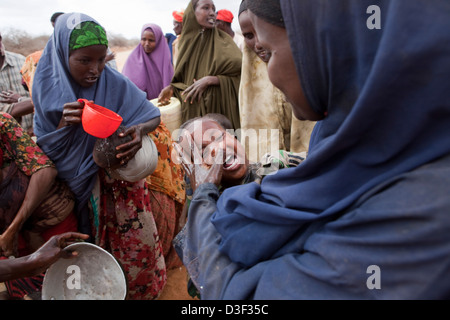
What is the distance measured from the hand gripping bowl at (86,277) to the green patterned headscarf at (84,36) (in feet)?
4.25

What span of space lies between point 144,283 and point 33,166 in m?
1.51

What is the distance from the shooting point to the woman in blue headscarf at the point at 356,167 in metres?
0.77

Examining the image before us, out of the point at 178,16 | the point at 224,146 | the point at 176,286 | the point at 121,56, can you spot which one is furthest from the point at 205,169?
the point at 121,56

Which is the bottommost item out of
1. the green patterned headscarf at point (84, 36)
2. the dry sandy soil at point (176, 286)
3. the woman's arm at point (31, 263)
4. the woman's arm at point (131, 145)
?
the dry sandy soil at point (176, 286)

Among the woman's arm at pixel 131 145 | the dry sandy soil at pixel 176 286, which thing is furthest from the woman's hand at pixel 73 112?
the dry sandy soil at pixel 176 286

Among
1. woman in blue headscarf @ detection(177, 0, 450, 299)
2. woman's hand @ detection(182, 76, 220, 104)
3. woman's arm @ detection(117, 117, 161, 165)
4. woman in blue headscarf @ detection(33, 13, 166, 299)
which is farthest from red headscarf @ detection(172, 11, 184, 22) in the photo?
woman in blue headscarf @ detection(177, 0, 450, 299)

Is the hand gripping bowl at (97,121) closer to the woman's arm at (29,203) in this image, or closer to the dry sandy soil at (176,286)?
the woman's arm at (29,203)

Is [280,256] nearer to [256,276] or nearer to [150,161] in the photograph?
[256,276]

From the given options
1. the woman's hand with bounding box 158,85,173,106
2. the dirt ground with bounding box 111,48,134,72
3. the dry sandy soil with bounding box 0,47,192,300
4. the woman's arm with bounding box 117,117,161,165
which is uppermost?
the dirt ground with bounding box 111,48,134,72

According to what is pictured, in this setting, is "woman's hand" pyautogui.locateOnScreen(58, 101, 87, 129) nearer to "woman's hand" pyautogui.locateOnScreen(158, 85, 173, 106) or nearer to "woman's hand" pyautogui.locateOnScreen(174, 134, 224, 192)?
"woman's hand" pyautogui.locateOnScreen(174, 134, 224, 192)

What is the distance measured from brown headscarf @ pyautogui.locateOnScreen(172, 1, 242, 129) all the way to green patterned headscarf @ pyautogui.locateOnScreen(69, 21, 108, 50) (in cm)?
234

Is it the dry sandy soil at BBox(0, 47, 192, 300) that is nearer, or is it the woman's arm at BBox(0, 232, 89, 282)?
the woman's arm at BBox(0, 232, 89, 282)

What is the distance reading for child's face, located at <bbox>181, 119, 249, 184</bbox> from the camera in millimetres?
1898

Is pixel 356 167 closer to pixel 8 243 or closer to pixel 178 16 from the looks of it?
pixel 8 243
